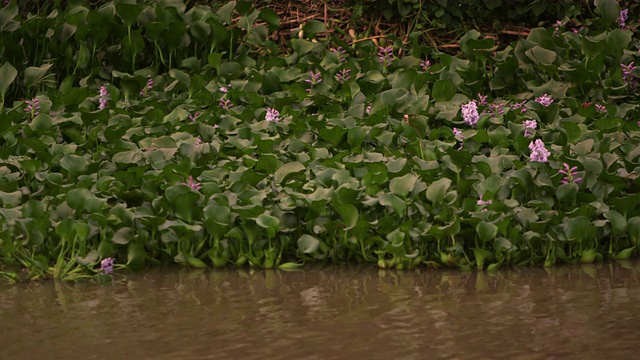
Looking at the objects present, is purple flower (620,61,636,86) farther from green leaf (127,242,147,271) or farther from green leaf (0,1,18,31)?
green leaf (0,1,18,31)

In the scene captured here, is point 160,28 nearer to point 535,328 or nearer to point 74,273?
point 74,273

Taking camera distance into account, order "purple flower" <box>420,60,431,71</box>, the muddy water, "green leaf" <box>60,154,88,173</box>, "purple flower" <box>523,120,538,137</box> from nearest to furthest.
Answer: the muddy water < "green leaf" <box>60,154,88,173</box> < "purple flower" <box>523,120,538,137</box> < "purple flower" <box>420,60,431,71</box>

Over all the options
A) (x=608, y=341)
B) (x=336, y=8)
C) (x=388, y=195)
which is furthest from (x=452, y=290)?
(x=336, y=8)

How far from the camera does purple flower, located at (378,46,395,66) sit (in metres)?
6.19

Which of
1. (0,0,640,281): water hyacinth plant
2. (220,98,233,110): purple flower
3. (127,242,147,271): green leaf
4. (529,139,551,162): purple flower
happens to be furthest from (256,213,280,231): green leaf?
(220,98,233,110): purple flower

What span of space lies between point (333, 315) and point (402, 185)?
3.21 feet

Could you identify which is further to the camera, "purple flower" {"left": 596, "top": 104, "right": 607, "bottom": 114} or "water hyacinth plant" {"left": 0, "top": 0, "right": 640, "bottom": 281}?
"purple flower" {"left": 596, "top": 104, "right": 607, "bottom": 114}

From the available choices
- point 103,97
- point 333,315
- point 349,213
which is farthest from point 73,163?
point 333,315

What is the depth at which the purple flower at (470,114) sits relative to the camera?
4996 millimetres

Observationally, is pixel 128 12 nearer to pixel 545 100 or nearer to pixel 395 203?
pixel 545 100

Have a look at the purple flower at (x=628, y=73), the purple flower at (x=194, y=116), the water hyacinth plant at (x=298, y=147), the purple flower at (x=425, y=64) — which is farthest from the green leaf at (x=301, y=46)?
the purple flower at (x=628, y=73)

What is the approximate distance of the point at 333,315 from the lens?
129 inches

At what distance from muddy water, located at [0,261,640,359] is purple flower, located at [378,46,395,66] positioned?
2.52 metres

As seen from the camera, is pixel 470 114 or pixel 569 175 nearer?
pixel 569 175
